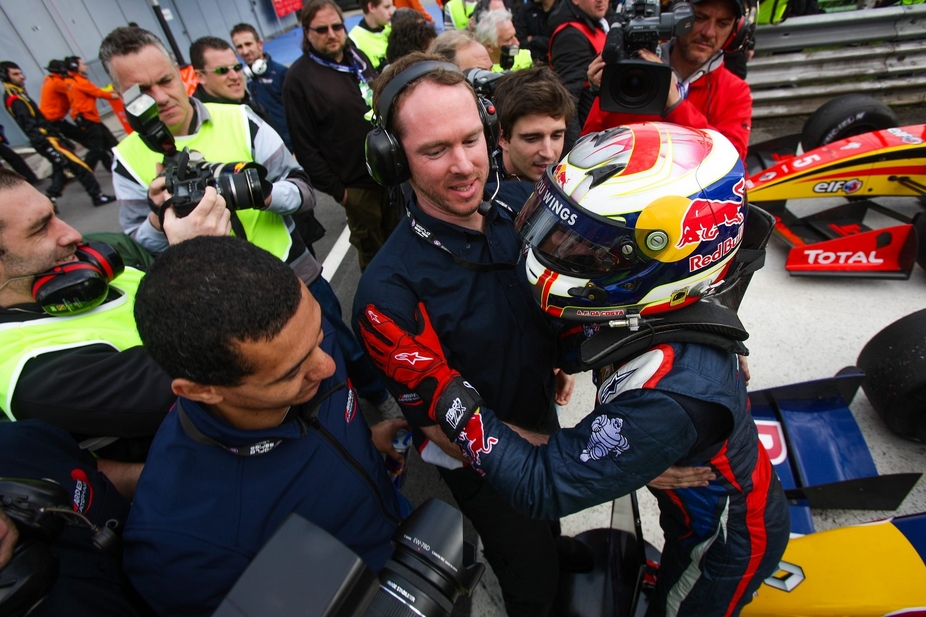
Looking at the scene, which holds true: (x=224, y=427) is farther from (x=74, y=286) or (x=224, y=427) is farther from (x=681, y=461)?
(x=681, y=461)

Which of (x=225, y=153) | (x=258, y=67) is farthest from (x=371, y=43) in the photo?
(x=225, y=153)

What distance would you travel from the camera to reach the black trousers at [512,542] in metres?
1.72

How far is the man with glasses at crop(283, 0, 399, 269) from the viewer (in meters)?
3.47

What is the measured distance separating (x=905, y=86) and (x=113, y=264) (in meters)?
8.55

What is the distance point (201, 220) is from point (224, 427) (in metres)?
0.95

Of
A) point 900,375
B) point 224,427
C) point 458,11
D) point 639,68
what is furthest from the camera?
point 458,11

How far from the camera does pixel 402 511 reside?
170 centimetres

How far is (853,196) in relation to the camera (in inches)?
143

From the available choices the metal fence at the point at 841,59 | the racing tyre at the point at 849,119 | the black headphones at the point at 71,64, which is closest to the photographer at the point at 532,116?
the racing tyre at the point at 849,119

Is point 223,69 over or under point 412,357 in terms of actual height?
over

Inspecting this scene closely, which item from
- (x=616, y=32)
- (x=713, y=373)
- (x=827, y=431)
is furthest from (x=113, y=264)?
(x=827, y=431)

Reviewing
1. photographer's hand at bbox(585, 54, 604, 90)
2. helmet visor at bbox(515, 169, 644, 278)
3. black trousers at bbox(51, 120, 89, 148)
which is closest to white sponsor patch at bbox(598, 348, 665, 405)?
helmet visor at bbox(515, 169, 644, 278)

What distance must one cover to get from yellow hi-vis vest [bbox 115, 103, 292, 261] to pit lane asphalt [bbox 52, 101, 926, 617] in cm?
157

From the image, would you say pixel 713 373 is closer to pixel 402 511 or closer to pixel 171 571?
pixel 402 511
